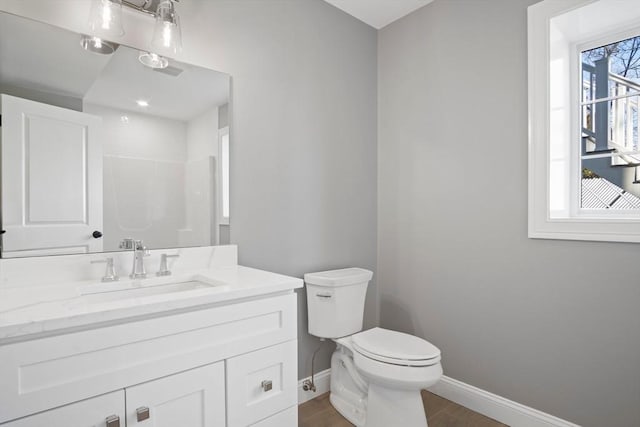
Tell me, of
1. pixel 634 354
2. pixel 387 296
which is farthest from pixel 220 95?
pixel 634 354

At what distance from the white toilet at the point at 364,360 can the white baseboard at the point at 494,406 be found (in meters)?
0.55

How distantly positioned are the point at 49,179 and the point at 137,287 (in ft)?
1.67

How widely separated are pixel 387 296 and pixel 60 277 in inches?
73.7

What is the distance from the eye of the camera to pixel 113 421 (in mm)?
917

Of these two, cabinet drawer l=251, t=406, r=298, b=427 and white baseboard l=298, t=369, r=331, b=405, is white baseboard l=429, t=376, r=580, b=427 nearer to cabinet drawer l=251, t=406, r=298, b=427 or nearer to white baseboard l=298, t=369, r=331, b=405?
white baseboard l=298, t=369, r=331, b=405

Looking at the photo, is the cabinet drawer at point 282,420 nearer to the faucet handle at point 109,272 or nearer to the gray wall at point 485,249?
the faucet handle at point 109,272

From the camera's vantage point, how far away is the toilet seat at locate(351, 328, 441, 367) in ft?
4.93

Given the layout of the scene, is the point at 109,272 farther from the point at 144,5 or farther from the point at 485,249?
the point at 485,249

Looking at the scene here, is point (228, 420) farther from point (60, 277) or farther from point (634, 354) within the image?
point (634, 354)

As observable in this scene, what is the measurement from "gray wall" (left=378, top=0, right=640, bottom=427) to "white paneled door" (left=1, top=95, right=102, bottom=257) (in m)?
1.75

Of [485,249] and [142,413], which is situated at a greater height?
[485,249]

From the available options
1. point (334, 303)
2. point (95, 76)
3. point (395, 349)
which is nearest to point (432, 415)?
point (395, 349)

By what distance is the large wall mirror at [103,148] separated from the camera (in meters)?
1.22

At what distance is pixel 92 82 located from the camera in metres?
1.39
